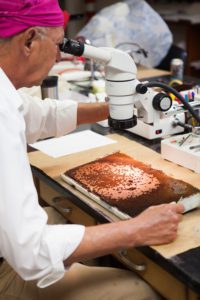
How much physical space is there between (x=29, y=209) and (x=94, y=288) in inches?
12.8

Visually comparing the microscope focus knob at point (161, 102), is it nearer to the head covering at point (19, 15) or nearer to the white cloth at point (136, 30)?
the head covering at point (19, 15)

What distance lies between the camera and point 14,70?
1.13m

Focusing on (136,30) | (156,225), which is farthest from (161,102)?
(136,30)

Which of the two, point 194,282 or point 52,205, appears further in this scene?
point 52,205

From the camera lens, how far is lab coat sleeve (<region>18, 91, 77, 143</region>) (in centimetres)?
155

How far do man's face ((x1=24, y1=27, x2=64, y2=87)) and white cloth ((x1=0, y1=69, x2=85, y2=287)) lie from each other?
17 cm

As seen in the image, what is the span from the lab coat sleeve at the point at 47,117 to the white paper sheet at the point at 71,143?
0.07 m

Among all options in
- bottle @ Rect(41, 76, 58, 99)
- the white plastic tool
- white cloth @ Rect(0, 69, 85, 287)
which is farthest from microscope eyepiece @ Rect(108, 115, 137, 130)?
bottle @ Rect(41, 76, 58, 99)

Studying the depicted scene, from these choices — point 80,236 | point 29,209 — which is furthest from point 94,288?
point 29,209

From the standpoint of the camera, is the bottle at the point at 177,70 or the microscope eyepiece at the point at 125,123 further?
the bottle at the point at 177,70

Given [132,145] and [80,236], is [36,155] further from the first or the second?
[80,236]

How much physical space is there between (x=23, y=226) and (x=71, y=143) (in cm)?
81

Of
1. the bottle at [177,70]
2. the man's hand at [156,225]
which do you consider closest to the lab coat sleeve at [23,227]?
the man's hand at [156,225]

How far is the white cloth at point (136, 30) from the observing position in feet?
10.9
